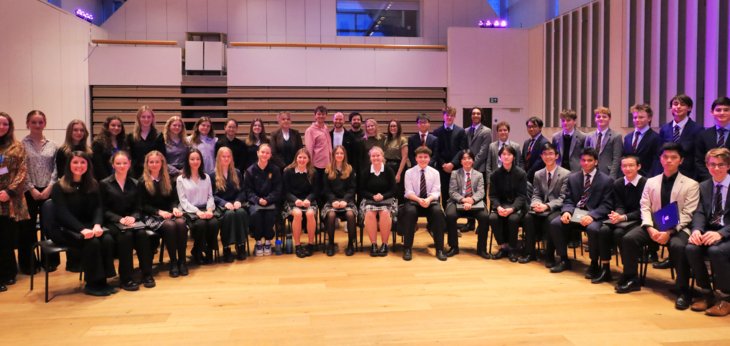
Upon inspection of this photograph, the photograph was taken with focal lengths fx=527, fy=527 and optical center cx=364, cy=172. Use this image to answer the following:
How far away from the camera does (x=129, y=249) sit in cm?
414

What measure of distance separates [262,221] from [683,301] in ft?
11.9

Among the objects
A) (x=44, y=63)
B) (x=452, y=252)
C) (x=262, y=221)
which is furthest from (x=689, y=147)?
(x=44, y=63)

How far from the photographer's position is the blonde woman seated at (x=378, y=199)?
209 inches

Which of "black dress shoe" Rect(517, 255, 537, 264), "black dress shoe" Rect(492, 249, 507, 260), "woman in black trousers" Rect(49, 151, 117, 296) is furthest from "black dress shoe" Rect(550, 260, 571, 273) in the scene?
"woman in black trousers" Rect(49, 151, 117, 296)

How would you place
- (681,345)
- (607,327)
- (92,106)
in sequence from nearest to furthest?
(681,345) → (607,327) → (92,106)

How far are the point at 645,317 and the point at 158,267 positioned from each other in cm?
395

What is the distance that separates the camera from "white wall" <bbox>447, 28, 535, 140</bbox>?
11.2m

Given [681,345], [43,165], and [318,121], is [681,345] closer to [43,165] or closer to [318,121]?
[318,121]

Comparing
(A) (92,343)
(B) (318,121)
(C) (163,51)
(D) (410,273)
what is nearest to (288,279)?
(D) (410,273)

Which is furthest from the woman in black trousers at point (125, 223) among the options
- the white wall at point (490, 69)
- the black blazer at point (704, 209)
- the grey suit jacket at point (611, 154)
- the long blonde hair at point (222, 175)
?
the white wall at point (490, 69)

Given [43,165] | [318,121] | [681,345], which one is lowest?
[681,345]

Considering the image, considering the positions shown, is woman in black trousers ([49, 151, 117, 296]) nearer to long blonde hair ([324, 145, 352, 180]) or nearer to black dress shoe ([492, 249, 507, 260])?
long blonde hair ([324, 145, 352, 180])

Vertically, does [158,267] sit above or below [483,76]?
below

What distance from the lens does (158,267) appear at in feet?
15.8
